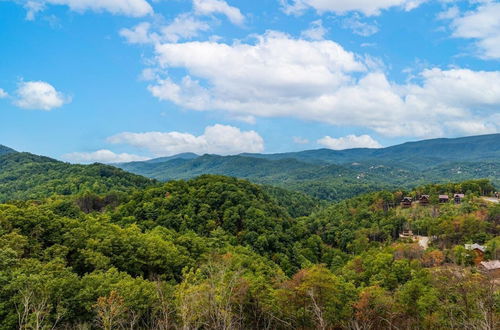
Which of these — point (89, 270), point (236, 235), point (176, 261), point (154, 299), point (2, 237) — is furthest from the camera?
point (236, 235)

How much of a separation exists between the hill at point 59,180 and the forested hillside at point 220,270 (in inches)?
1355

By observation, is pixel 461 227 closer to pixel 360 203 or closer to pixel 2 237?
pixel 360 203

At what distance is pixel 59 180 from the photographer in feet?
338

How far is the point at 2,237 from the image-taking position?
26.3 meters

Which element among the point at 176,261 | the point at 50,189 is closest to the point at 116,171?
the point at 50,189

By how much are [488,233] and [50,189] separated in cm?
10912

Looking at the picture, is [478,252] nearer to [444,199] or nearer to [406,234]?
[406,234]

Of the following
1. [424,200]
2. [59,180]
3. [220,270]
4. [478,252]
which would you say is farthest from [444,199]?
[59,180]

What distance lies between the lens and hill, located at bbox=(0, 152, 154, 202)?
94.9 meters

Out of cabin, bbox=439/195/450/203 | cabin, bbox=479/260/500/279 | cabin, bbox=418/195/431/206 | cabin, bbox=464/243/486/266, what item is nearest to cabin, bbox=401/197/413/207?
cabin, bbox=418/195/431/206

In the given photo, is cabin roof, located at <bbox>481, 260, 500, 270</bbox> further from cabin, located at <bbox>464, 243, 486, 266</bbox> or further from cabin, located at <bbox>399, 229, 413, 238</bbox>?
cabin, located at <bbox>399, 229, 413, 238</bbox>

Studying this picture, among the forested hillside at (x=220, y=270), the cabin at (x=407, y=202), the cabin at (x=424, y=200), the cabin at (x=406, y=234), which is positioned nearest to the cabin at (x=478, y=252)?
the forested hillside at (x=220, y=270)

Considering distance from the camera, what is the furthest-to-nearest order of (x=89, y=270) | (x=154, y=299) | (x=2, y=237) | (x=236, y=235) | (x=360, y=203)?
(x=360, y=203) < (x=236, y=235) < (x=89, y=270) < (x=2, y=237) < (x=154, y=299)

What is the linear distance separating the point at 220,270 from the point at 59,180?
9914 cm
